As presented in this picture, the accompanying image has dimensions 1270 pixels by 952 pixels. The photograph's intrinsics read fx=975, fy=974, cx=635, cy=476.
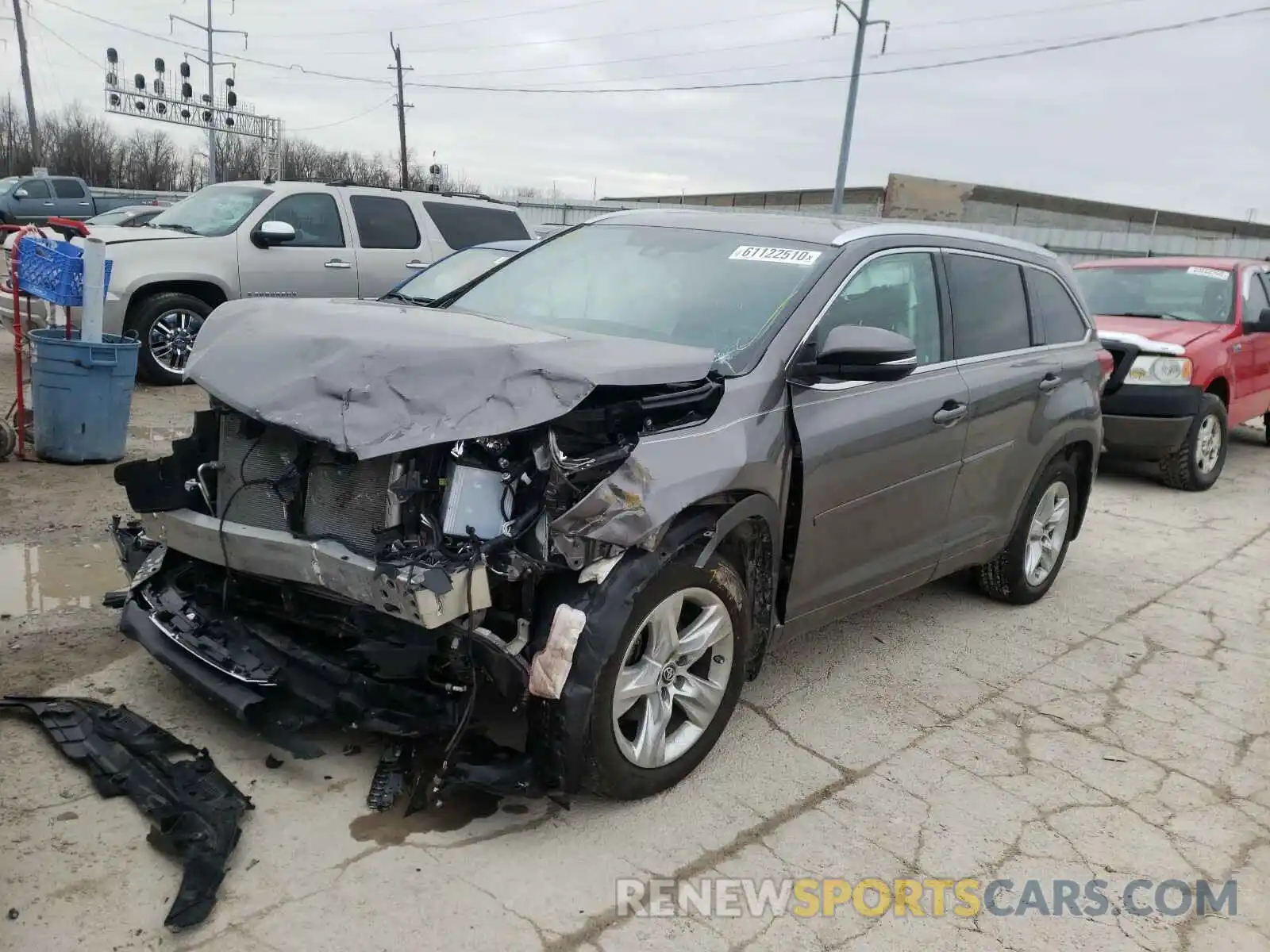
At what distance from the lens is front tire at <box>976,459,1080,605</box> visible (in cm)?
512

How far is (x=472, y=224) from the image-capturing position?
11.3m

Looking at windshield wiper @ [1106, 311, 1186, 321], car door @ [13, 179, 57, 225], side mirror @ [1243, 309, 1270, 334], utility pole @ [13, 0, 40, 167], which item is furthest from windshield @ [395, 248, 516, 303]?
utility pole @ [13, 0, 40, 167]

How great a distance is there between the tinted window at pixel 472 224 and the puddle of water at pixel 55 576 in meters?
6.69

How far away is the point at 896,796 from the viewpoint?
3408 mm

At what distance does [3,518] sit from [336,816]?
370cm

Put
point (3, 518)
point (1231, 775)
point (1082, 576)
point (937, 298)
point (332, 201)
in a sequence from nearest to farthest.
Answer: point (1231, 775)
point (937, 298)
point (3, 518)
point (1082, 576)
point (332, 201)

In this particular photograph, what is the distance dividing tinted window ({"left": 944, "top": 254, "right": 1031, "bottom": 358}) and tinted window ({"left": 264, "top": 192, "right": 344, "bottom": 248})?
7527 mm

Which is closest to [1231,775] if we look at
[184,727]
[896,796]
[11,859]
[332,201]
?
[896,796]

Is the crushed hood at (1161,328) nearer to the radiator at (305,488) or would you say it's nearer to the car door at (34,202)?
the radiator at (305,488)

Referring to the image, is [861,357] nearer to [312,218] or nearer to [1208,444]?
[1208,444]

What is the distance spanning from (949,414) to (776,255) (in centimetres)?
103

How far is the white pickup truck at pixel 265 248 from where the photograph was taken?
919 centimetres

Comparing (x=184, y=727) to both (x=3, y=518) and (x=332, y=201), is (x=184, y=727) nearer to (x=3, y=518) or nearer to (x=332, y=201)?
(x=3, y=518)

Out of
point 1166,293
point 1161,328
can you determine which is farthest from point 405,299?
point 1166,293
